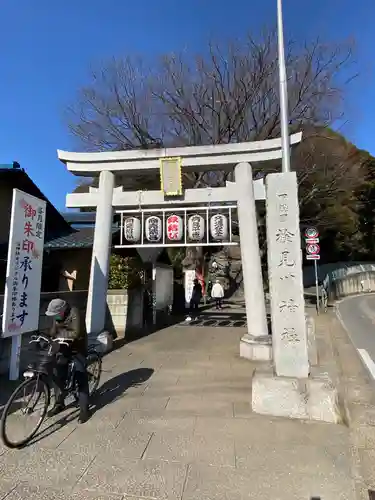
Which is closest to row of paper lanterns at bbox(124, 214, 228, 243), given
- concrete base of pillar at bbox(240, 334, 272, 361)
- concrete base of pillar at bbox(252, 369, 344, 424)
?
concrete base of pillar at bbox(240, 334, 272, 361)

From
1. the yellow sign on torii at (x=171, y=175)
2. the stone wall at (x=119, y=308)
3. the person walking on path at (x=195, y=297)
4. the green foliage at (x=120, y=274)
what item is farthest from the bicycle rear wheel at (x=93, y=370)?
the person walking on path at (x=195, y=297)

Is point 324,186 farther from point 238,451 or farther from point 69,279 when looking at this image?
point 238,451

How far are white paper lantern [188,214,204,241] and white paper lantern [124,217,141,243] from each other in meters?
1.37

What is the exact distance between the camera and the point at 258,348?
7.66 metres

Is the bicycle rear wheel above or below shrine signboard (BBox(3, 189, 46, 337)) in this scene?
below

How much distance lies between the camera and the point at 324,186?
22266 millimetres

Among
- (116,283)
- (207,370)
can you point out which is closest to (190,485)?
(207,370)

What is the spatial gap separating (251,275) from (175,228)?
88.9 inches

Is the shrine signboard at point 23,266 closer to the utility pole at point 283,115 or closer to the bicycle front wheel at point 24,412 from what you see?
the bicycle front wheel at point 24,412

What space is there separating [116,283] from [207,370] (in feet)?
15.0

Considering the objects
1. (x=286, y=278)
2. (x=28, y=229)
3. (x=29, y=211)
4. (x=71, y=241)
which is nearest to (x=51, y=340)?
(x=28, y=229)

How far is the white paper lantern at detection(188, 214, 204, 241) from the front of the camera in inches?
339

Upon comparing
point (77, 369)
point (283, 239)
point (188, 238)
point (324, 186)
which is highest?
point (324, 186)

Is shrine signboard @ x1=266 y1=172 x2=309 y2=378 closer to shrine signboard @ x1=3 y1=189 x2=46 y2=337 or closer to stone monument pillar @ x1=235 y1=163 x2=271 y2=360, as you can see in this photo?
stone monument pillar @ x1=235 y1=163 x2=271 y2=360
